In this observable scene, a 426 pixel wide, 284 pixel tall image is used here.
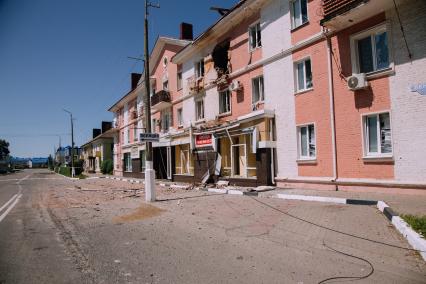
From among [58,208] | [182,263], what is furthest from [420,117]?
[58,208]

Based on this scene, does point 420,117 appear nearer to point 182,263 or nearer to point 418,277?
point 418,277

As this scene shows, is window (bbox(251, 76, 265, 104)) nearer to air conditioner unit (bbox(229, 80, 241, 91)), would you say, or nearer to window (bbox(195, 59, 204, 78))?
air conditioner unit (bbox(229, 80, 241, 91))

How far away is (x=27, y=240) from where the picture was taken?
7215mm

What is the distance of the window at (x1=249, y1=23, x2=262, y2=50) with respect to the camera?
18188mm

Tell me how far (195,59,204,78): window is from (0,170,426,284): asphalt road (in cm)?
1480

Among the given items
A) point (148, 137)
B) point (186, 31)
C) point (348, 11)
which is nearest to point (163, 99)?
point (186, 31)

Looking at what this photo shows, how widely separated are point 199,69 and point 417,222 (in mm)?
19244

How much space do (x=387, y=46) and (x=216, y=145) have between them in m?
10.8

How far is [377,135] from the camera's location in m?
12.0

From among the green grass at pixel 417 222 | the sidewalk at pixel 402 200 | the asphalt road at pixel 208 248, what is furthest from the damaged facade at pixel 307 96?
the green grass at pixel 417 222

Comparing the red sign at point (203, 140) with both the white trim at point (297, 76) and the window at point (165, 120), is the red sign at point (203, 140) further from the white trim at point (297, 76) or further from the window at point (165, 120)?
the window at point (165, 120)

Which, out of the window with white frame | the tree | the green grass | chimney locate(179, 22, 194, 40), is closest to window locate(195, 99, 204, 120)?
chimney locate(179, 22, 194, 40)

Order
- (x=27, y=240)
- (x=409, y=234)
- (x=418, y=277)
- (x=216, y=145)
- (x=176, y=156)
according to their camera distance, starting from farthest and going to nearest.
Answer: (x=176, y=156) → (x=216, y=145) → (x=27, y=240) → (x=409, y=234) → (x=418, y=277)

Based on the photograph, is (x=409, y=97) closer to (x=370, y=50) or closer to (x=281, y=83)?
(x=370, y=50)
